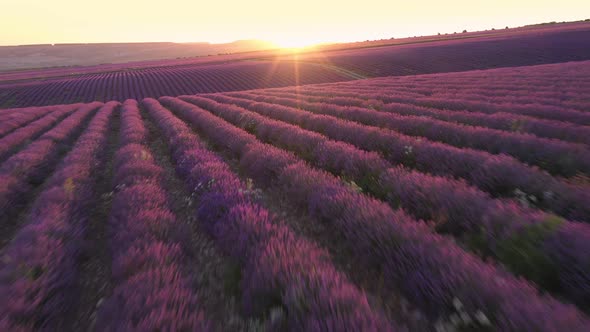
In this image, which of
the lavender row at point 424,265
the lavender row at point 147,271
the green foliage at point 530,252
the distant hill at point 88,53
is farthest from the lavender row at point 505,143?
the distant hill at point 88,53

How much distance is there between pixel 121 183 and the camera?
492cm

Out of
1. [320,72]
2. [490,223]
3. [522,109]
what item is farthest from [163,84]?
[490,223]

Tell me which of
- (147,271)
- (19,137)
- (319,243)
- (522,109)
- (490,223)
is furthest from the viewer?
(19,137)

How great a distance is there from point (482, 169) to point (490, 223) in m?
1.54

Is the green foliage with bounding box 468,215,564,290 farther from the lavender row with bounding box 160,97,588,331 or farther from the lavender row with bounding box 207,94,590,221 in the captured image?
the lavender row with bounding box 207,94,590,221

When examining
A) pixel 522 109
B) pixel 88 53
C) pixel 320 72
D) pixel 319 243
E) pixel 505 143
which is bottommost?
pixel 320 72

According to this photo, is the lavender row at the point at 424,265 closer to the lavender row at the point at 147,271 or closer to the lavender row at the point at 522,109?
the lavender row at the point at 147,271

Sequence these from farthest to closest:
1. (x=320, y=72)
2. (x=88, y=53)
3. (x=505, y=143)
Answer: (x=88, y=53)
(x=320, y=72)
(x=505, y=143)

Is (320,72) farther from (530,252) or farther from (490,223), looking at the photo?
(530,252)

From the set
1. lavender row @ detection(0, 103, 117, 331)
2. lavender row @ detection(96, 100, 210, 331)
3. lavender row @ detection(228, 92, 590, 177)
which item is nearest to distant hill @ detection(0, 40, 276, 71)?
lavender row @ detection(228, 92, 590, 177)

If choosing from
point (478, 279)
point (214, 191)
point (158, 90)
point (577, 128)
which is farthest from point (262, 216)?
point (158, 90)

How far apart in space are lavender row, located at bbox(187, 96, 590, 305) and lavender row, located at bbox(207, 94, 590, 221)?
0.61 metres

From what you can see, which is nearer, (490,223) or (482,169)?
(490,223)

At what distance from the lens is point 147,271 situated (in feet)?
7.88
